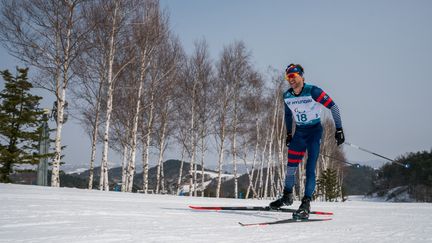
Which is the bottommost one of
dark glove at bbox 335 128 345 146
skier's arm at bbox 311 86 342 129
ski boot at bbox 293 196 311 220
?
ski boot at bbox 293 196 311 220

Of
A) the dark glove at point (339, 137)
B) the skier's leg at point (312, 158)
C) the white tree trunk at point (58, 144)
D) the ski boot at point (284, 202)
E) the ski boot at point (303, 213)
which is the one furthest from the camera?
the white tree trunk at point (58, 144)

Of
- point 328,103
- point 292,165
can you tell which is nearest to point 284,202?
point 292,165

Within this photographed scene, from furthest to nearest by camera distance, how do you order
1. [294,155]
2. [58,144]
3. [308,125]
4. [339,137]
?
[58,144], [294,155], [308,125], [339,137]

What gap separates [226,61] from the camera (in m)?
23.1

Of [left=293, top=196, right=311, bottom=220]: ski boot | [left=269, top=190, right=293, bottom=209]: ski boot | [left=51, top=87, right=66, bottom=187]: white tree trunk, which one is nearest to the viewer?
[left=293, top=196, right=311, bottom=220]: ski boot

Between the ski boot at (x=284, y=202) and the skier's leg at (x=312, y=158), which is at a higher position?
the skier's leg at (x=312, y=158)

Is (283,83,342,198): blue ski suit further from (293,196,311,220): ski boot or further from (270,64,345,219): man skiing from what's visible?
(293,196,311,220): ski boot

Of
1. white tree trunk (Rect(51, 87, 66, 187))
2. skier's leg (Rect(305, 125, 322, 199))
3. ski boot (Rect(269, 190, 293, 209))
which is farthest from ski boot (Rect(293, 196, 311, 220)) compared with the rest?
white tree trunk (Rect(51, 87, 66, 187))

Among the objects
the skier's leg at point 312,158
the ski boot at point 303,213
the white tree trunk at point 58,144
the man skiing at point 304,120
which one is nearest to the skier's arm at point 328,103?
the man skiing at point 304,120

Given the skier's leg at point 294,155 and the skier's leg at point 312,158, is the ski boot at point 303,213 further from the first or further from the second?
the skier's leg at point 294,155

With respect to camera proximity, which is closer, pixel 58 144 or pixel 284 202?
pixel 284 202

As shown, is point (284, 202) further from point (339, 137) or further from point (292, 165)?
point (339, 137)

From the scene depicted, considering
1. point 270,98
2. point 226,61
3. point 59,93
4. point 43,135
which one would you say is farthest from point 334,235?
point 270,98

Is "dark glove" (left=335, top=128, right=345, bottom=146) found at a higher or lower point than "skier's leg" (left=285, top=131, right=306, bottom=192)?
higher
